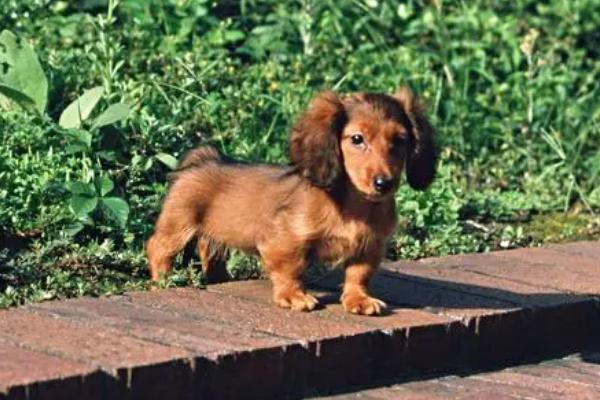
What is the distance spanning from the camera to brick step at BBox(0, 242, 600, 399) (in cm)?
446

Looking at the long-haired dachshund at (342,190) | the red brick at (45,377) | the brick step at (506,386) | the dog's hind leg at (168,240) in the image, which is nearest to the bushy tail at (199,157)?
the dog's hind leg at (168,240)

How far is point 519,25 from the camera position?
9.75m

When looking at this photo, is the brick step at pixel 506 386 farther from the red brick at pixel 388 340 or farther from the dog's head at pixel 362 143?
the dog's head at pixel 362 143

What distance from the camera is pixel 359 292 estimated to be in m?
5.44

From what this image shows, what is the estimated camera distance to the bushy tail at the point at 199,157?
6.07m

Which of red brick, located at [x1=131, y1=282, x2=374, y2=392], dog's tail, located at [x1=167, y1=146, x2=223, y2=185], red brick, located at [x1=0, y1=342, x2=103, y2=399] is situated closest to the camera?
red brick, located at [x1=0, y1=342, x2=103, y2=399]

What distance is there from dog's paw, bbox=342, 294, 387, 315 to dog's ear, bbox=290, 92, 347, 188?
0.39m

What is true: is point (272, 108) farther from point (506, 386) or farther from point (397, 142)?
point (506, 386)

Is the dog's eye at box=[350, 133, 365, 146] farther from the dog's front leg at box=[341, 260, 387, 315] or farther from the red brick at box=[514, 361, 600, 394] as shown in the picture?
the red brick at box=[514, 361, 600, 394]

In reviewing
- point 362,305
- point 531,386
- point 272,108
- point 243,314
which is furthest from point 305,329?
point 272,108

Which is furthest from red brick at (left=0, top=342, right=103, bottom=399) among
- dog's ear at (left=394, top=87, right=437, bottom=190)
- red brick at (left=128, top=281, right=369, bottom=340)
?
dog's ear at (left=394, top=87, right=437, bottom=190)

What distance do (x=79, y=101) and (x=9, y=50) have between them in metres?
0.41

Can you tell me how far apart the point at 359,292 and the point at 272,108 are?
277cm

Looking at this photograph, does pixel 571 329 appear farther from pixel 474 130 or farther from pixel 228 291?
pixel 474 130
